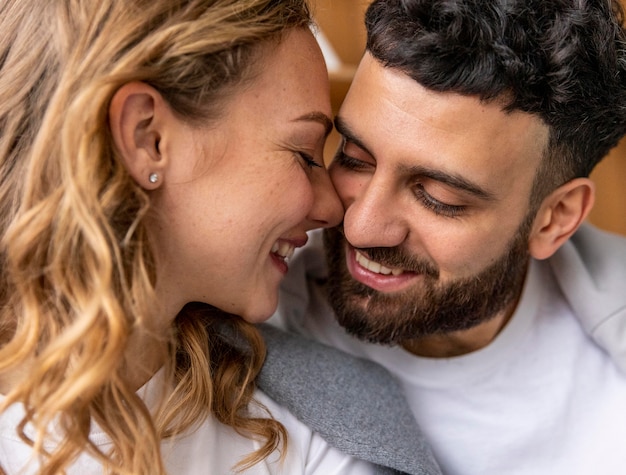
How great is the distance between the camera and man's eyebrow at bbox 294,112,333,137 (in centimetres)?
123

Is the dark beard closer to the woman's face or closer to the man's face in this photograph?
the man's face

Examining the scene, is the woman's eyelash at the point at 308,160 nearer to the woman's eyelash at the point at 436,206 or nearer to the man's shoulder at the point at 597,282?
the woman's eyelash at the point at 436,206

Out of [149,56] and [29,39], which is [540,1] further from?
[29,39]

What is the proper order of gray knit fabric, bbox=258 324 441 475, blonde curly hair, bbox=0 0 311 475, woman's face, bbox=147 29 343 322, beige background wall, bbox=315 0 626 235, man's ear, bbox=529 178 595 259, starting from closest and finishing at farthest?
blonde curly hair, bbox=0 0 311 475, woman's face, bbox=147 29 343 322, gray knit fabric, bbox=258 324 441 475, man's ear, bbox=529 178 595 259, beige background wall, bbox=315 0 626 235

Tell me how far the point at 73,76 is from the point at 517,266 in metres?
0.89

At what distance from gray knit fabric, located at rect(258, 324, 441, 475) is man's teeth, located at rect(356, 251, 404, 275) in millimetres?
174

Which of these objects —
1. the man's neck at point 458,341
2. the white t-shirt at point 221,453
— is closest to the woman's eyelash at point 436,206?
the man's neck at point 458,341

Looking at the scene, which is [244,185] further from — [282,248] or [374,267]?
[374,267]

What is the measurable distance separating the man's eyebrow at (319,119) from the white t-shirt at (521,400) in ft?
1.55

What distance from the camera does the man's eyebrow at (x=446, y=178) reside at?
1.29m

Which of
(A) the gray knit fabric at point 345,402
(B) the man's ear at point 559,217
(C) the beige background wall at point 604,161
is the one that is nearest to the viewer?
(A) the gray knit fabric at point 345,402

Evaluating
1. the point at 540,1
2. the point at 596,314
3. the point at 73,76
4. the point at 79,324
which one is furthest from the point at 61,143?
the point at 596,314

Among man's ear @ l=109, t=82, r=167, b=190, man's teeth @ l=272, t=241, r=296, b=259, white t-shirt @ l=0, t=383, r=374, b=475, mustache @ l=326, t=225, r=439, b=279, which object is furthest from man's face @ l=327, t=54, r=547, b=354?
man's ear @ l=109, t=82, r=167, b=190

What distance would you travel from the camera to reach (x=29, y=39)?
112cm
